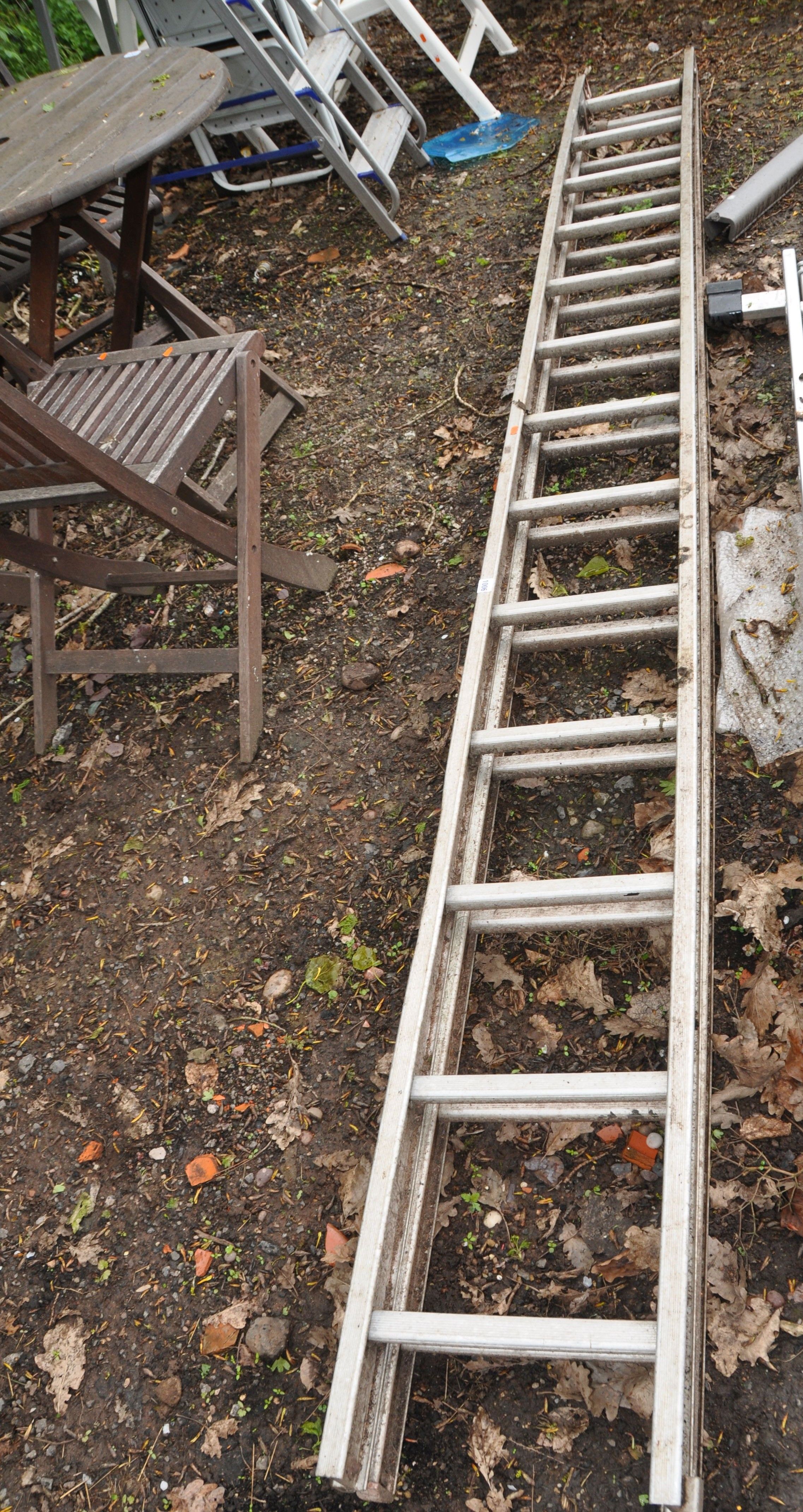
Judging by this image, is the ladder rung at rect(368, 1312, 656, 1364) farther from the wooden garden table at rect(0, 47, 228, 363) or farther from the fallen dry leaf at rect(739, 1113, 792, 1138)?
the wooden garden table at rect(0, 47, 228, 363)

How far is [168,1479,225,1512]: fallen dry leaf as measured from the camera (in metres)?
1.91

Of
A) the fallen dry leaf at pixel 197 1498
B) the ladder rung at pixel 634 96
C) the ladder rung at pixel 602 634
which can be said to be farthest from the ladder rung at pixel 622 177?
the fallen dry leaf at pixel 197 1498

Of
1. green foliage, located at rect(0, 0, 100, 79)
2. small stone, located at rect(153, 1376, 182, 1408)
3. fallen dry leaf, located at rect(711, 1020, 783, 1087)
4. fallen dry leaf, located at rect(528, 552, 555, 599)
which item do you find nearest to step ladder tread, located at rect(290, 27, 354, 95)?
green foliage, located at rect(0, 0, 100, 79)

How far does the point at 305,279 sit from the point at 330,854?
357 centimetres

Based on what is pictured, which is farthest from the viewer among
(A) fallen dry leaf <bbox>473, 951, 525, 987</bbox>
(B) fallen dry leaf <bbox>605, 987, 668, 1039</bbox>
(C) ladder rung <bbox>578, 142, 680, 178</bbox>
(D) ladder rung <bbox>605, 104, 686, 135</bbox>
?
(D) ladder rung <bbox>605, 104, 686, 135</bbox>

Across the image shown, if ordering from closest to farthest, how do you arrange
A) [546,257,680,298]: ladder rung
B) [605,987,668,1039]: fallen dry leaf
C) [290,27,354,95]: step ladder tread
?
[605,987,668,1039]: fallen dry leaf, [546,257,680,298]: ladder rung, [290,27,354,95]: step ladder tread

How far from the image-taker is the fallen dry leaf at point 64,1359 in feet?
6.95

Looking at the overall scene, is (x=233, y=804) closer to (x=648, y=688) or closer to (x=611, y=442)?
(x=648, y=688)

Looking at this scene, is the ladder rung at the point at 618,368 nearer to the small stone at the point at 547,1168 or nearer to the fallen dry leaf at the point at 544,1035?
the fallen dry leaf at the point at 544,1035

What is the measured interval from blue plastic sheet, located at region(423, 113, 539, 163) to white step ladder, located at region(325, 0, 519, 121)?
0.25 feet

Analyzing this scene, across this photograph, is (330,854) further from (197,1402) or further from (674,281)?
(674,281)

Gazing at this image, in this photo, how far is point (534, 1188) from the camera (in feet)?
7.02

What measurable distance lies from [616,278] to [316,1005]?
3.16 meters

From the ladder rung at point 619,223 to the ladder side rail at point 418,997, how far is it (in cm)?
105
